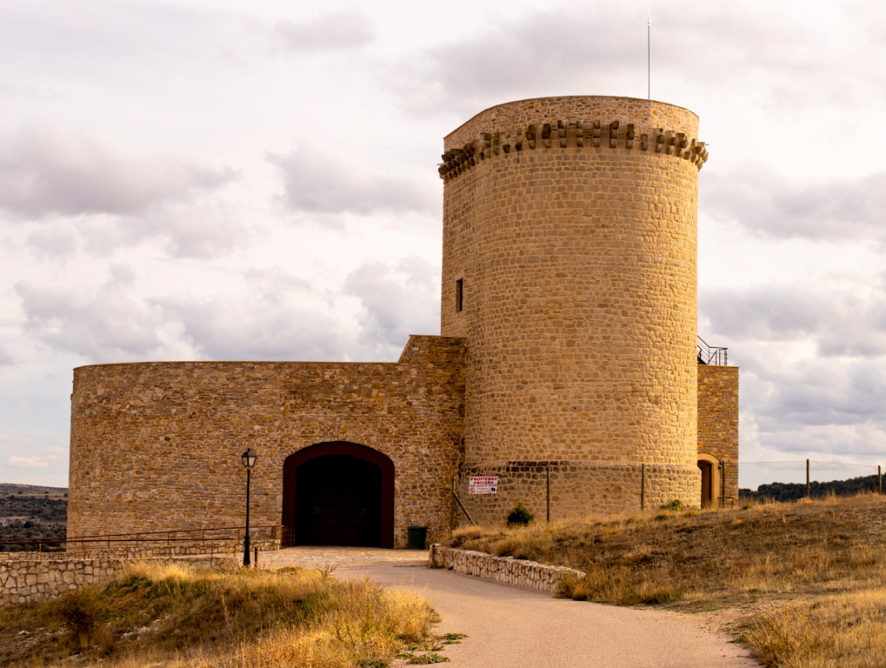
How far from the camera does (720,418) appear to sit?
113ft

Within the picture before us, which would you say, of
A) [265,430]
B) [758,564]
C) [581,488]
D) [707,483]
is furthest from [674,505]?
[265,430]

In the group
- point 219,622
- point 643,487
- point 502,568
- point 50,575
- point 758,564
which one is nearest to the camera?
point 758,564

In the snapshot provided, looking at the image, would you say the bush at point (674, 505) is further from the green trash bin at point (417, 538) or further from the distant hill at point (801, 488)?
the distant hill at point (801, 488)

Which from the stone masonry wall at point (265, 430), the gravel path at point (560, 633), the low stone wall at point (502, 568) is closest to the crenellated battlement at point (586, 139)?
the stone masonry wall at point (265, 430)

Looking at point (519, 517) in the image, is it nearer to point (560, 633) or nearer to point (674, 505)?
point (674, 505)

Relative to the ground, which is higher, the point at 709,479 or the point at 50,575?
the point at 709,479

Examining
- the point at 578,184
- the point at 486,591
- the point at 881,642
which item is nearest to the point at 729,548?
the point at 486,591

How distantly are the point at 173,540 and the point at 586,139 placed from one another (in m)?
15.0

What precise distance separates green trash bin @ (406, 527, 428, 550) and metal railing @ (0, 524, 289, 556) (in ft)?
11.0

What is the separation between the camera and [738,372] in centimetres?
3497

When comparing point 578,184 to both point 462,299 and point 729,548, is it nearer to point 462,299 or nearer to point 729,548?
point 462,299

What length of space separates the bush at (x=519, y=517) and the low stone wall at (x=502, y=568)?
8.56 ft

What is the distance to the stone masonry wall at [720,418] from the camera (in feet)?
113

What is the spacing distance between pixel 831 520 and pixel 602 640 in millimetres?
8169
